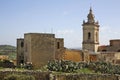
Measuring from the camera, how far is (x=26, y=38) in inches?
1174

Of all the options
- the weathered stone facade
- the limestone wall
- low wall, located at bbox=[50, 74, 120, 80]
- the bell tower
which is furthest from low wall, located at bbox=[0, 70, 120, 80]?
the bell tower

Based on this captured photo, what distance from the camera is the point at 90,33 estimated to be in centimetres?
4803

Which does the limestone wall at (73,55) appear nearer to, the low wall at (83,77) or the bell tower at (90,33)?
the low wall at (83,77)

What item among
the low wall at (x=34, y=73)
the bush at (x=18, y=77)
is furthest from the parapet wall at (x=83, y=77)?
the bush at (x=18, y=77)

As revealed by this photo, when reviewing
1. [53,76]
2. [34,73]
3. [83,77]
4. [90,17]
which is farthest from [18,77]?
[90,17]

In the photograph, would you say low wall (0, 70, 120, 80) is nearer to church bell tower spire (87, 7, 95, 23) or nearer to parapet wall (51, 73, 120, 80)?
parapet wall (51, 73, 120, 80)

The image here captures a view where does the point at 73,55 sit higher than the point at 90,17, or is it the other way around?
the point at 90,17

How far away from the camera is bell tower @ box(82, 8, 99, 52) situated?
47544 mm

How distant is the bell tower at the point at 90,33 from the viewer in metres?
47.5

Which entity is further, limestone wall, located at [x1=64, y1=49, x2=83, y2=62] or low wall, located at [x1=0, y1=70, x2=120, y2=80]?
limestone wall, located at [x1=64, y1=49, x2=83, y2=62]

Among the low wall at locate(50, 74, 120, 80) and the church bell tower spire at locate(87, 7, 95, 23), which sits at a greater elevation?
the church bell tower spire at locate(87, 7, 95, 23)

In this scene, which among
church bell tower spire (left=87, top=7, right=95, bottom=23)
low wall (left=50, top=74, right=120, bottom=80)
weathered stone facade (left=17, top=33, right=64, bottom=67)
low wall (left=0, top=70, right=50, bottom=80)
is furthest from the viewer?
church bell tower spire (left=87, top=7, right=95, bottom=23)

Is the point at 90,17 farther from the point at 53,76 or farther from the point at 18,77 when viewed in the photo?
the point at 18,77

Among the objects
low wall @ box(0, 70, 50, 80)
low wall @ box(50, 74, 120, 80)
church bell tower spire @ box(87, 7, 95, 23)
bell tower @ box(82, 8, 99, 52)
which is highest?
church bell tower spire @ box(87, 7, 95, 23)
